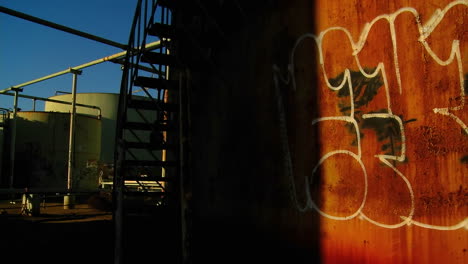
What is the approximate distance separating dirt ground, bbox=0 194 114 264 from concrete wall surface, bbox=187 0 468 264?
2.25 meters

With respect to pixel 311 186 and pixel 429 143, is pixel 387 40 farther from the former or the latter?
pixel 311 186

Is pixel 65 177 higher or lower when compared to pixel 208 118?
lower

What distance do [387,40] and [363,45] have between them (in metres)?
0.24

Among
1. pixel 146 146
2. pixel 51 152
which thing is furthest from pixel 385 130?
pixel 51 152

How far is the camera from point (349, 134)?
11.1 ft

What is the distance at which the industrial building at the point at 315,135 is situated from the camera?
281 centimetres

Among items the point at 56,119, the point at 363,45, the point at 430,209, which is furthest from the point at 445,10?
the point at 56,119

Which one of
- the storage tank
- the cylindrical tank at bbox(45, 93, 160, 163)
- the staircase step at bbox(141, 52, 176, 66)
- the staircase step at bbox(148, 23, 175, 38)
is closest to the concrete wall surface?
the staircase step at bbox(148, 23, 175, 38)

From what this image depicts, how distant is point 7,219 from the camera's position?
10125 mm

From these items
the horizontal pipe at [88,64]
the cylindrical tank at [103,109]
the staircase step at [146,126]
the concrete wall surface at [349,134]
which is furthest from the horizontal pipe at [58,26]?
the cylindrical tank at [103,109]

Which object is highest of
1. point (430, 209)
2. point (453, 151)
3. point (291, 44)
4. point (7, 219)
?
point (291, 44)

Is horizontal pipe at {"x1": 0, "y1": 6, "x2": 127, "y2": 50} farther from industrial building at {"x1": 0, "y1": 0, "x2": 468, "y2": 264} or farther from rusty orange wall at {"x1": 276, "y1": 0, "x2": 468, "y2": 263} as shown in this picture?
rusty orange wall at {"x1": 276, "y1": 0, "x2": 468, "y2": 263}

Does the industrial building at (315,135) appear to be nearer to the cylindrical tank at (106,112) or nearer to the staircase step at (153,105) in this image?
the staircase step at (153,105)

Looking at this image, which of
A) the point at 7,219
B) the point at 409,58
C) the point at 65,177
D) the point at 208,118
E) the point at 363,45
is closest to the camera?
the point at 409,58
